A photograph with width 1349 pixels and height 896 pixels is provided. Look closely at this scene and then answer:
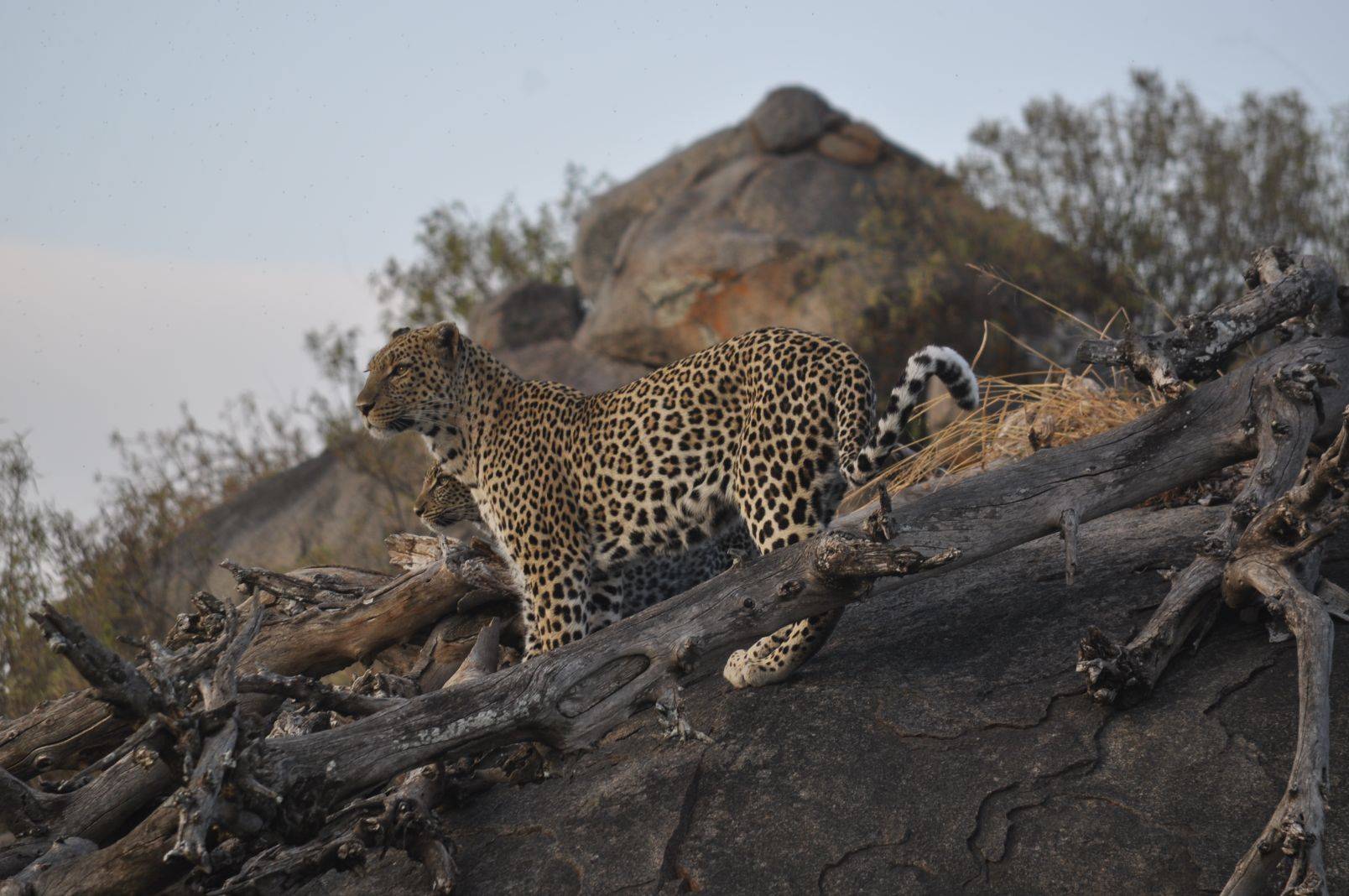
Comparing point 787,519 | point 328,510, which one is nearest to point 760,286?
point 328,510

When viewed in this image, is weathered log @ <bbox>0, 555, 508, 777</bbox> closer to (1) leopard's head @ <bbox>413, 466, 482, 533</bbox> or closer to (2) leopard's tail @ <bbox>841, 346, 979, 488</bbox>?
(1) leopard's head @ <bbox>413, 466, 482, 533</bbox>

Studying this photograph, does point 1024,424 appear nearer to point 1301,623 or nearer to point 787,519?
point 787,519

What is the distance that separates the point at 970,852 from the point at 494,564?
137 inches

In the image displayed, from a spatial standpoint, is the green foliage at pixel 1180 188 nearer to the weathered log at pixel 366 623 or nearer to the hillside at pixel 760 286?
the hillside at pixel 760 286

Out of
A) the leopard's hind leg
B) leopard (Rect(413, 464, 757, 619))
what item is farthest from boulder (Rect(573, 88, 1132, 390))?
the leopard's hind leg

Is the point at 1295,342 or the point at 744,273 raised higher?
the point at 744,273

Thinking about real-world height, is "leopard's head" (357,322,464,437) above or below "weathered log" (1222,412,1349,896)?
above

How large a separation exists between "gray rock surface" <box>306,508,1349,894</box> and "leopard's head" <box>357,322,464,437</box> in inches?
94.3

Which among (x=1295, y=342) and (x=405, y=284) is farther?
(x=405, y=284)

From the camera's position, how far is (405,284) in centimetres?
2144

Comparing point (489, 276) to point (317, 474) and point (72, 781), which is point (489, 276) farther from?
point (72, 781)

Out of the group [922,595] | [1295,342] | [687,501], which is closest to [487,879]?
[687,501]

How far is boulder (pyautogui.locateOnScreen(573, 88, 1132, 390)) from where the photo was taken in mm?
17734

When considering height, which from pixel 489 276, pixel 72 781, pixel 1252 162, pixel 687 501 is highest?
pixel 489 276
